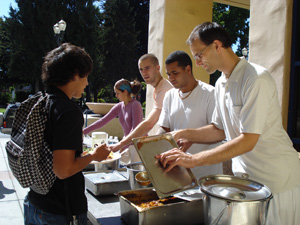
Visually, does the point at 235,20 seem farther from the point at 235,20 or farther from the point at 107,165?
the point at 107,165

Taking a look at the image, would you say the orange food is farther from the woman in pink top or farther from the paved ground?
the paved ground

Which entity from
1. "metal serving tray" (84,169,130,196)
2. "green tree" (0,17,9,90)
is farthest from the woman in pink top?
"green tree" (0,17,9,90)

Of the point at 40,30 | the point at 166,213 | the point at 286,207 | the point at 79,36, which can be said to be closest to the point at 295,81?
the point at 286,207

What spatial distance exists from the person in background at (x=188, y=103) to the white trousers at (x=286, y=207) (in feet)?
2.38

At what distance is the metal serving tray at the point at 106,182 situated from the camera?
73.4 inches

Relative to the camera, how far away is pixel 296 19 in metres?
2.28

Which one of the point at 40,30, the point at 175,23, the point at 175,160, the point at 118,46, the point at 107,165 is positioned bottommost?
the point at 107,165

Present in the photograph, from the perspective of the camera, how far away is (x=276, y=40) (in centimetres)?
234

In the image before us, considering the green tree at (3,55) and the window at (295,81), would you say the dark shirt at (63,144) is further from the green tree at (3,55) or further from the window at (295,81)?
the green tree at (3,55)

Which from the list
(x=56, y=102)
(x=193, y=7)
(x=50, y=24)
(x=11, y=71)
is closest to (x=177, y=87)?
(x=56, y=102)

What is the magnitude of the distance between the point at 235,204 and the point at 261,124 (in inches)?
18.0

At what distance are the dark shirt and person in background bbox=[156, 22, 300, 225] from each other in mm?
398

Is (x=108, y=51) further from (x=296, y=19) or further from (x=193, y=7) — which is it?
(x=296, y=19)

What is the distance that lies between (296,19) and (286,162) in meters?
1.36
